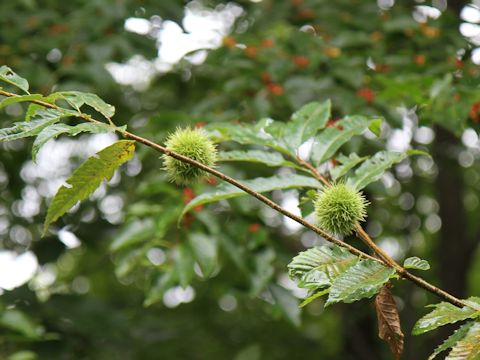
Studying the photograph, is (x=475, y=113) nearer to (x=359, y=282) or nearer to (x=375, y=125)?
(x=375, y=125)

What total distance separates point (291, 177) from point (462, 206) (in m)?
3.16

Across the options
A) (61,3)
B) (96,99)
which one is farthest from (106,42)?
(96,99)

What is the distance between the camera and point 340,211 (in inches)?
63.1

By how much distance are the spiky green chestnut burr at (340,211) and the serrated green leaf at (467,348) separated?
1.23 ft

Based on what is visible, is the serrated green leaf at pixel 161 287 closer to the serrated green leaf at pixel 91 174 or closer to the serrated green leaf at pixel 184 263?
the serrated green leaf at pixel 184 263

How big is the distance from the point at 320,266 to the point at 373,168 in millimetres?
567

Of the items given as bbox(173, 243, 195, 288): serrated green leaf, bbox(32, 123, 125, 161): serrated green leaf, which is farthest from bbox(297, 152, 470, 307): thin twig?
bbox(173, 243, 195, 288): serrated green leaf

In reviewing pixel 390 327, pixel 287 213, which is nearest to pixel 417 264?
pixel 390 327

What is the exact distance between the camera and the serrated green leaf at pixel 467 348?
4.49 ft

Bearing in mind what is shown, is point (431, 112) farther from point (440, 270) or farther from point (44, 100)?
point (440, 270)

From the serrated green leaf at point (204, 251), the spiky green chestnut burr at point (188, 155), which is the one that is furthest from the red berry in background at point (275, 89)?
the spiky green chestnut burr at point (188, 155)

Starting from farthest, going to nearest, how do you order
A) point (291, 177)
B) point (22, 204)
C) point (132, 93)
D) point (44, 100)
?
point (132, 93) → point (22, 204) → point (291, 177) → point (44, 100)

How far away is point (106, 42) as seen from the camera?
3566mm

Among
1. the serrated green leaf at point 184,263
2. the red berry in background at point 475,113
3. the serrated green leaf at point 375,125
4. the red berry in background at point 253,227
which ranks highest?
the serrated green leaf at point 375,125
